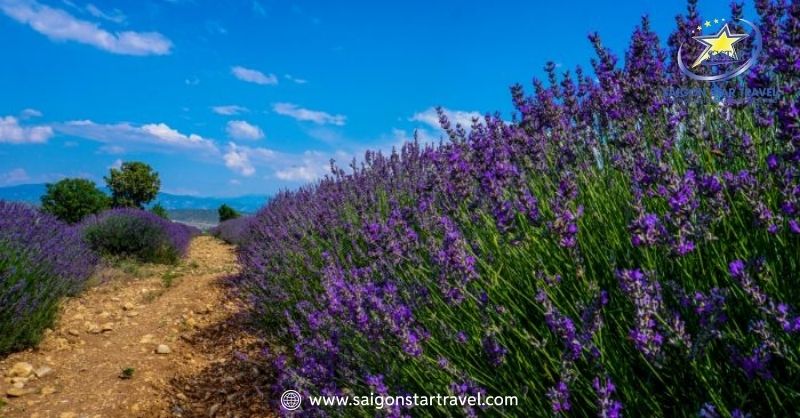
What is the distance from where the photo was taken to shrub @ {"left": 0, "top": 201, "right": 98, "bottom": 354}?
14.5 ft

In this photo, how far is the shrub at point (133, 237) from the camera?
8977 millimetres

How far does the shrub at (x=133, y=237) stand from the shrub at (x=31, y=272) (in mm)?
2232

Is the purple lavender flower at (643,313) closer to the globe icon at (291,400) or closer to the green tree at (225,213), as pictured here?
the globe icon at (291,400)

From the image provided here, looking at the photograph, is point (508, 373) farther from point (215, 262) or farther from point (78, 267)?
point (215, 262)

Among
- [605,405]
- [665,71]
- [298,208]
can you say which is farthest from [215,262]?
[605,405]

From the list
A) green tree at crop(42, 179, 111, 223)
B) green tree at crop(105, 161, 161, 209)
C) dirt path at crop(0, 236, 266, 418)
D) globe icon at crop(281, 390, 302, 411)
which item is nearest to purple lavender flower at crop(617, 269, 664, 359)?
globe icon at crop(281, 390, 302, 411)

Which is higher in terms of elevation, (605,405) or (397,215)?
(397,215)

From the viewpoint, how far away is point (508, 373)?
1.95 meters

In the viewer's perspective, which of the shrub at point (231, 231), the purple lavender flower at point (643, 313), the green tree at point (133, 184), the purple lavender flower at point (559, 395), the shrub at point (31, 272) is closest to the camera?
the purple lavender flower at point (643, 313)

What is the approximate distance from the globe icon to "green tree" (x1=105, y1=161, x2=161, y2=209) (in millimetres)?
16683

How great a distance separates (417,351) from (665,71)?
6.79 ft

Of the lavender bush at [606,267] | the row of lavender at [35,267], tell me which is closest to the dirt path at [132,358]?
the row of lavender at [35,267]

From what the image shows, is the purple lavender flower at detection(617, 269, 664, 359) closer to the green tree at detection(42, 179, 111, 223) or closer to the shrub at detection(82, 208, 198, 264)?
the shrub at detection(82, 208, 198, 264)

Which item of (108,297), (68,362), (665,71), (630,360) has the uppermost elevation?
(665,71)
